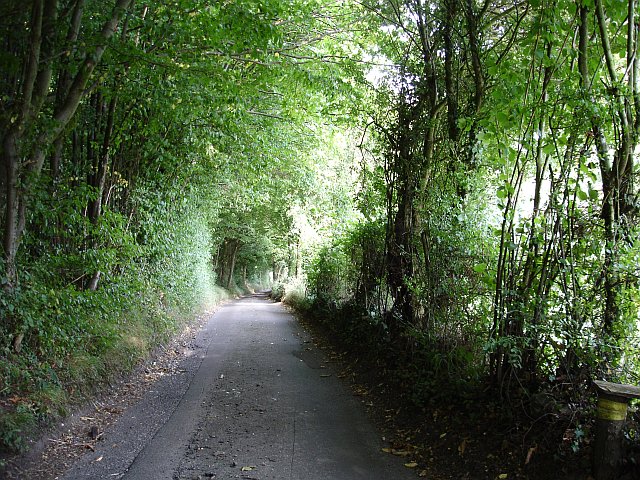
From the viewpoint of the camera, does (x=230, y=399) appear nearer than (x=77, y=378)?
No

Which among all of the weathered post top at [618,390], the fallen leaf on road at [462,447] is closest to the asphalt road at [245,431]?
the fallen leaf on road at [462,447]

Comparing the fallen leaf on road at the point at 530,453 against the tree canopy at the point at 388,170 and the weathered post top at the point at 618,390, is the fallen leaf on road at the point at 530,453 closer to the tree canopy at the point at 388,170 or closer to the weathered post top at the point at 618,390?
the tree canopy at the point at 388,170

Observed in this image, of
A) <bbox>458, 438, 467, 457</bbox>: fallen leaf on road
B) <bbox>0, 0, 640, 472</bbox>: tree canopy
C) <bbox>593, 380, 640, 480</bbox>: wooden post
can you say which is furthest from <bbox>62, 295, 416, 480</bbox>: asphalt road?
<bbox>593, 380, 640, 480</bbox>: wooden post

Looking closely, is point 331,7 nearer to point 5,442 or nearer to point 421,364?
point 421,364

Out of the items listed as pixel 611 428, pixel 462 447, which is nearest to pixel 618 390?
pixel 611 428

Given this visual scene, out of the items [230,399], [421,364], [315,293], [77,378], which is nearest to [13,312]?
[77,378]

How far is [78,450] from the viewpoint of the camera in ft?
16.6

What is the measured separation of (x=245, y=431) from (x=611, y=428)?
12.7ft

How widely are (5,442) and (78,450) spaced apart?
2.69 ft

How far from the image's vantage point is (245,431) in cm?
581

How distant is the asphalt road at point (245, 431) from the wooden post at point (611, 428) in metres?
1.75

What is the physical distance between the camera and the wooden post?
3.58 m

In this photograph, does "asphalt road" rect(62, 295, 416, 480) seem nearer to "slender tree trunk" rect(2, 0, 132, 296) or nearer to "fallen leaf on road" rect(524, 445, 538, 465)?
"fallen leaf on road" rect(524, 445, 538, 465)

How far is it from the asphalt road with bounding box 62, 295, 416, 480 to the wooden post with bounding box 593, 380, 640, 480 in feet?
5.74
